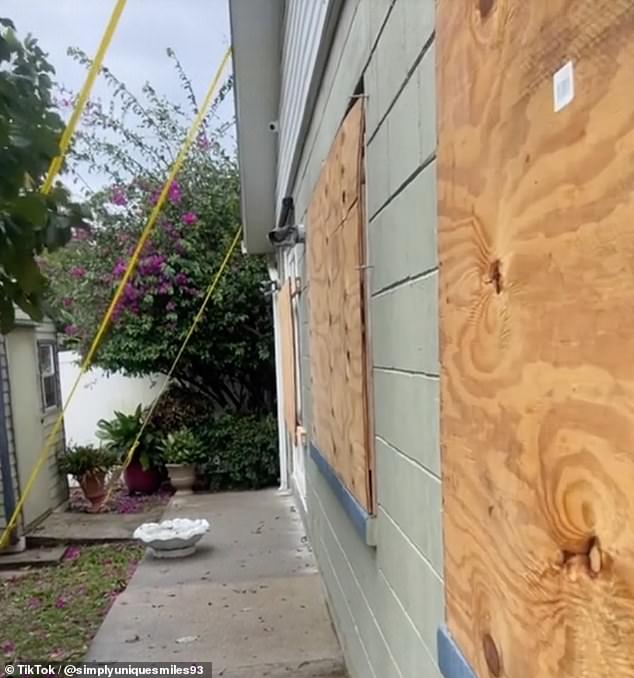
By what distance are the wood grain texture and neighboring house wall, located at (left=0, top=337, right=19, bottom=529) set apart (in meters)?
6.27

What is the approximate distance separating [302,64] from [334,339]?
1.90 metres

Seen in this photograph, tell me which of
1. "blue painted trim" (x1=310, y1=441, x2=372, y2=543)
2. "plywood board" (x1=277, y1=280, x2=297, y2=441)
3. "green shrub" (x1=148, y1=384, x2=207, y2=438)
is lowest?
"green shrub" (x1=148, y1=384, x2=207, y2=438)

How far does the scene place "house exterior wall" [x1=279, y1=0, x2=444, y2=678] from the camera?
1.47m

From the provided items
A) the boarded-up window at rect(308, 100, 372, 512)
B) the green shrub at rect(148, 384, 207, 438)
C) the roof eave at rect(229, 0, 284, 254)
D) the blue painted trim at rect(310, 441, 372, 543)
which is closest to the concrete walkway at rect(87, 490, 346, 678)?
the blue painted trim at rect(310, 441, 372, 543)

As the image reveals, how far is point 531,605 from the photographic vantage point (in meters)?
0.87

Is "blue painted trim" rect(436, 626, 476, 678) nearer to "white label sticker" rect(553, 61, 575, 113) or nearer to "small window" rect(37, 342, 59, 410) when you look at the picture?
"white label sticker" rect(553, 61, 575, 113)

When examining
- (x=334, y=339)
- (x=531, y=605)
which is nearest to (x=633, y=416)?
(x=531, y=605)

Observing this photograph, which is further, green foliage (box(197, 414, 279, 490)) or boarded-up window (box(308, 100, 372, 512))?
green foliage (box(197, 414, 279, 490))

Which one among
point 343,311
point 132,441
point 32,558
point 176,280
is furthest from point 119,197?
point 343,311

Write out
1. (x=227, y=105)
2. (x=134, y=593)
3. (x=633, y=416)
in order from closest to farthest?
1. (x=633, y=416)
2. (x=134, y=593)
3. (x=227, y=105)

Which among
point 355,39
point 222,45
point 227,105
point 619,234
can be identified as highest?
point 222,45

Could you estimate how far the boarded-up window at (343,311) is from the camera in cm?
220

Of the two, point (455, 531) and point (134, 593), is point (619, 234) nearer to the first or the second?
point (455, 531)

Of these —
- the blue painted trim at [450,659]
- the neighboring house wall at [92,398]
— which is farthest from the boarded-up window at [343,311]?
the neighboring house wall at [92,398]
